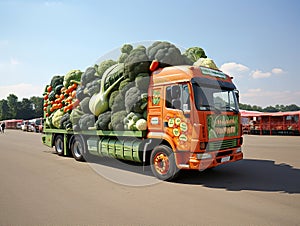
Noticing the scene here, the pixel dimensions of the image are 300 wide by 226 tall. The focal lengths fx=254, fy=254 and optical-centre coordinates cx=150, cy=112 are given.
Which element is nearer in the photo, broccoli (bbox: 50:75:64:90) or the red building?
broccoli (bbox: 50:75:64:90)

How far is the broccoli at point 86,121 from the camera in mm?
9367

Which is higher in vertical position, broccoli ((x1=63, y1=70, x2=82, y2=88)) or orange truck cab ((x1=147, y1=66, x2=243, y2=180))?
broccoli ((x1=63, y1=70, x2=82, y2=88))

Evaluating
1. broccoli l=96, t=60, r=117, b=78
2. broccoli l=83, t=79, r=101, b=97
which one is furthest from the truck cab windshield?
broccoli l=83, t=79, r=101, b=97

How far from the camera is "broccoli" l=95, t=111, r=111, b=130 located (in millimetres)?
8523

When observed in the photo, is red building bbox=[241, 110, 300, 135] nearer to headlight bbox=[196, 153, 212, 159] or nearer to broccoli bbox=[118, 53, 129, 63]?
broccoli bbox=[118, 53, 129, 63]

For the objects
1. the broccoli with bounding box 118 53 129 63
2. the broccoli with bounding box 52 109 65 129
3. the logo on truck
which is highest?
the broccoli with bounding box 118 53 129 63

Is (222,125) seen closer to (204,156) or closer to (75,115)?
(204,156)

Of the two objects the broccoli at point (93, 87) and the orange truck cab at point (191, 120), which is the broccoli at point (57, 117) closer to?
the broccoli at point (93, 87)

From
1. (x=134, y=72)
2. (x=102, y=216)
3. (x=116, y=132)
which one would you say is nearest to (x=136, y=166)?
(x=116, y=132)

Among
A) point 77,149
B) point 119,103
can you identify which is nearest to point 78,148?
point 77,149

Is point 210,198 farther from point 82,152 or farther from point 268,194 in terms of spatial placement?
point 82,152

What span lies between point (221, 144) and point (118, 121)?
3.24 m

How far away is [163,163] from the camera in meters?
6.79

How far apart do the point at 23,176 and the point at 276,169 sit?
7718 mm
